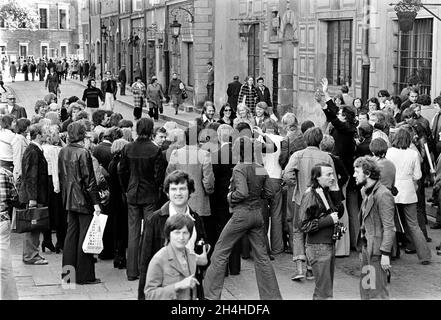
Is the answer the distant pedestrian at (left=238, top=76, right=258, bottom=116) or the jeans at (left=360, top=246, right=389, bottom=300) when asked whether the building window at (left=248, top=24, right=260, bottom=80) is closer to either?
the distant pedestrian at (left=238, top=76, right=258, bottom=116)

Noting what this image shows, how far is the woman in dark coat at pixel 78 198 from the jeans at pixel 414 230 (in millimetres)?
3872

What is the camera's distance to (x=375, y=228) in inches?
336

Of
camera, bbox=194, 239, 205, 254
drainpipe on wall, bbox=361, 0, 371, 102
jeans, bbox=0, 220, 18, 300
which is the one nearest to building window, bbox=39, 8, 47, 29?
drainpipe on wall, bbox=361, 0, 371, 102

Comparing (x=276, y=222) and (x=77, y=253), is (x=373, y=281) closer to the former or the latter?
(x=276, y=222)

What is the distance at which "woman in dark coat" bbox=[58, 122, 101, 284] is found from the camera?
Answer: 398 inches

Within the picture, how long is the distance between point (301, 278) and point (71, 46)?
7612cm

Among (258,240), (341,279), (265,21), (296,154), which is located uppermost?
(265,21)

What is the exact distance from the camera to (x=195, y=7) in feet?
115

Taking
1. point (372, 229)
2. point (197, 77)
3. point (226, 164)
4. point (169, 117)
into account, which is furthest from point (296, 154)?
point (197, 77)

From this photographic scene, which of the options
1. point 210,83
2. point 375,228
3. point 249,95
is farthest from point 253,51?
point 375,228

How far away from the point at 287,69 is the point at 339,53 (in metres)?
3.39

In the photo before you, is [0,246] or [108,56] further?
[108,56]

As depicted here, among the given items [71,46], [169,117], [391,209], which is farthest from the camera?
[71,46]

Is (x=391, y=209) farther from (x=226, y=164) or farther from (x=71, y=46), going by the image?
(x=71, y=46)
